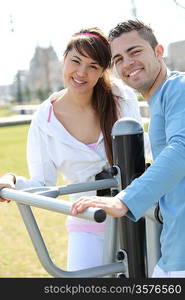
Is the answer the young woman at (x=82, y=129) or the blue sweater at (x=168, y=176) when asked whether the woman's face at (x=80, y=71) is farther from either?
the blue sweater at (x=168, y=176)

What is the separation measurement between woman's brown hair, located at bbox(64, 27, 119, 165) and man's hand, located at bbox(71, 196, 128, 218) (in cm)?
90

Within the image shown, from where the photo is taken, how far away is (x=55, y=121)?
94.0 inches

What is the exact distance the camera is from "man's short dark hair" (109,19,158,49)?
177 centimetres

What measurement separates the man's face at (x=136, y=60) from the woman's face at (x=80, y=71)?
509 mm

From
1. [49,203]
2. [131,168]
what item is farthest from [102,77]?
[49,203]

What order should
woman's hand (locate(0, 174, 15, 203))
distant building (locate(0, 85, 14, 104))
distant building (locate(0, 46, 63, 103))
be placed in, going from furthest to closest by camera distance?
distant building (locate(0, 85, 14, 104)), distant building (locate(0, 46, 63, 103)), woman's hand (locate(0, 174, 15, 203))

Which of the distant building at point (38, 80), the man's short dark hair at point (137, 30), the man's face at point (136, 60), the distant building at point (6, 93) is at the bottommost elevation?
the distant building at point (6, 93)

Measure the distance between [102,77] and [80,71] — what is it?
0.18 metres

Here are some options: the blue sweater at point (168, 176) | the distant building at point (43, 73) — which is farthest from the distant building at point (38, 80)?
the blue sweater at point (168, 176)

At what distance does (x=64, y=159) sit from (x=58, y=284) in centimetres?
76

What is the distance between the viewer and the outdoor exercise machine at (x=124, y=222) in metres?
1.82

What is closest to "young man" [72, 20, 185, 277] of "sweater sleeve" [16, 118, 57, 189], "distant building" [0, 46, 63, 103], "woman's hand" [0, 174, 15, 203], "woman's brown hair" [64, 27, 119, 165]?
"woman's brown hair" [64, 27, 119, 165]

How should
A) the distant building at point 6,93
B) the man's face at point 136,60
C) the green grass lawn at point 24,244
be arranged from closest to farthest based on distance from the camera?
1. the man's face at point 136,60
2. the green grass lawn at point 24,244
3. the distant building at point 6,93

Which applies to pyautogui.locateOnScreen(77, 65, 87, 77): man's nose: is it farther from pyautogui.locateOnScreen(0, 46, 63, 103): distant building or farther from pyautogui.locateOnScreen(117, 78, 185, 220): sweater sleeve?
pyautogui.locateOnScreen(0, 46, 63, 103): distant building
